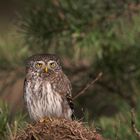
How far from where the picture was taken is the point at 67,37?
6.16 metres

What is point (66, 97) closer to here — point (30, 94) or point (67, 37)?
point (30, 94)

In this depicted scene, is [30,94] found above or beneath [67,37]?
beneath

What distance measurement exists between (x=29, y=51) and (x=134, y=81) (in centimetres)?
96

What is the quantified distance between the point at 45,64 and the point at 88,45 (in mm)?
580

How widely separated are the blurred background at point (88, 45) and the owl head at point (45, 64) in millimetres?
330

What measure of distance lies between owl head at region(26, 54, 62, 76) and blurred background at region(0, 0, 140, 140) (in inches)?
13.0

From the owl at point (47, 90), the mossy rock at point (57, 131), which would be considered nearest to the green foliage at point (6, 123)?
the mossy rock at point (57, 131)

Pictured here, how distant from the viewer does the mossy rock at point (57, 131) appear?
392cm

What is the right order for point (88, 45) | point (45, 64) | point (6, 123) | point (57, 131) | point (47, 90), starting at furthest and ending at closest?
point (88, 45)
point (45, 64)
point (47, 90)
point (6, 123)
point (57, 131)

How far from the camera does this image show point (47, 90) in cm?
537

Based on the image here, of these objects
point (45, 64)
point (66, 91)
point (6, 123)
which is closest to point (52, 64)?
point (45, 64)

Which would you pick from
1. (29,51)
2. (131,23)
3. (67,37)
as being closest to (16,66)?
(29,51)

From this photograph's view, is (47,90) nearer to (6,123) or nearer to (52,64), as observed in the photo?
(52,64)

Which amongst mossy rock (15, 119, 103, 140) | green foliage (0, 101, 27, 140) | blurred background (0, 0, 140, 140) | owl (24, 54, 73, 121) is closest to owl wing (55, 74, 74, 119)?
owl (24, 54, 73, 121)
